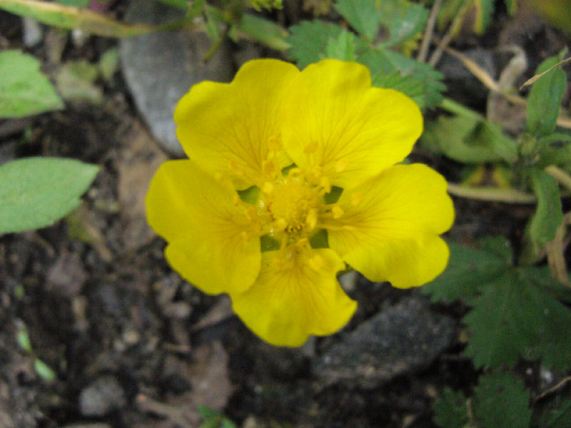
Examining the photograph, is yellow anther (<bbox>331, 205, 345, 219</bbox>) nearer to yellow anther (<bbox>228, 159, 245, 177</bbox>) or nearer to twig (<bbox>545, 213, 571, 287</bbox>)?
yellow anther (<bbox>228, 159, 245, 177</bbox>)

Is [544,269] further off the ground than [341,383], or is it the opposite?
[544,269]

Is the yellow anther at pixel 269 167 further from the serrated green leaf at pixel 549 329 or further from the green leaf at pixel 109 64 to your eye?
the green leaf at pixel 109 64

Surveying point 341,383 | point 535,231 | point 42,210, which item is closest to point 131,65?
point 42,210

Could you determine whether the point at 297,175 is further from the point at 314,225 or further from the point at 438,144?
the point at 438,144

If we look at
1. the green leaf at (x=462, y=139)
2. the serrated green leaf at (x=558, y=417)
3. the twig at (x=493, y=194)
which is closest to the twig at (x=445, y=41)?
the green leaf at (x=462, y=139)

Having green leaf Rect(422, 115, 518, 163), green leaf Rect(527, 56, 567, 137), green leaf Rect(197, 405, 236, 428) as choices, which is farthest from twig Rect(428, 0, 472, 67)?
green leaf Rect(197, 405, 236, 428)
